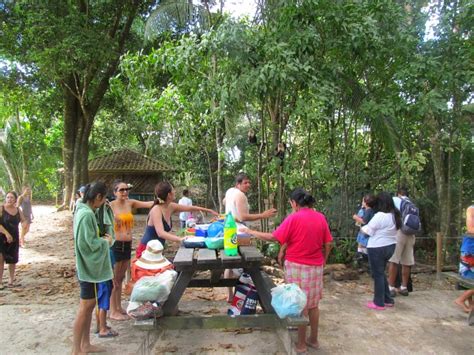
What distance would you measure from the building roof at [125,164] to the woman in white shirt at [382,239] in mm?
16849

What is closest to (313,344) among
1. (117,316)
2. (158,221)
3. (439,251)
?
(158,221)

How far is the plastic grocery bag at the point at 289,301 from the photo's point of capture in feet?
12.8

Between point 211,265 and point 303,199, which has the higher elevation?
point 303,199

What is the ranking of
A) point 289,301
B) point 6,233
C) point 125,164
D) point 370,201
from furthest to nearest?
1. point 125,164
2. point 6,233
3. point 370,201
4. point 289,301

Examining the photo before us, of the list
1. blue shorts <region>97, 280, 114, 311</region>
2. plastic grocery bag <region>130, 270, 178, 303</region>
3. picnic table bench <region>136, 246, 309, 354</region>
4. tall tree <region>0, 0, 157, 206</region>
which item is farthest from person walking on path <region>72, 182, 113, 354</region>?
tall tree <region>0, 0, 157, 206</region>

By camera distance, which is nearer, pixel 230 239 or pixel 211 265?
pixel 211 265

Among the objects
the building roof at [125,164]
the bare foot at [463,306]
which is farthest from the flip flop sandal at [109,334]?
the building roof at [125,164]

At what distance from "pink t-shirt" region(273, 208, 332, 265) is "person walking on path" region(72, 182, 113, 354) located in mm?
1777

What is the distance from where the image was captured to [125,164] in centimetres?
2180

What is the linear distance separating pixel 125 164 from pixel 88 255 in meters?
18.3

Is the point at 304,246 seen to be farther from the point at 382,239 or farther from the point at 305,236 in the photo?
the point at 382,239

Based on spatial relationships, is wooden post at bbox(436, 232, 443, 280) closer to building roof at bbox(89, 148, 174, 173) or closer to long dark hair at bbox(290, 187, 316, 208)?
long dark hair at bbox(290, 187, 316, 208)

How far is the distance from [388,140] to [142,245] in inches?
211

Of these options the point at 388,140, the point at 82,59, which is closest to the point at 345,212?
the point at 388,140
